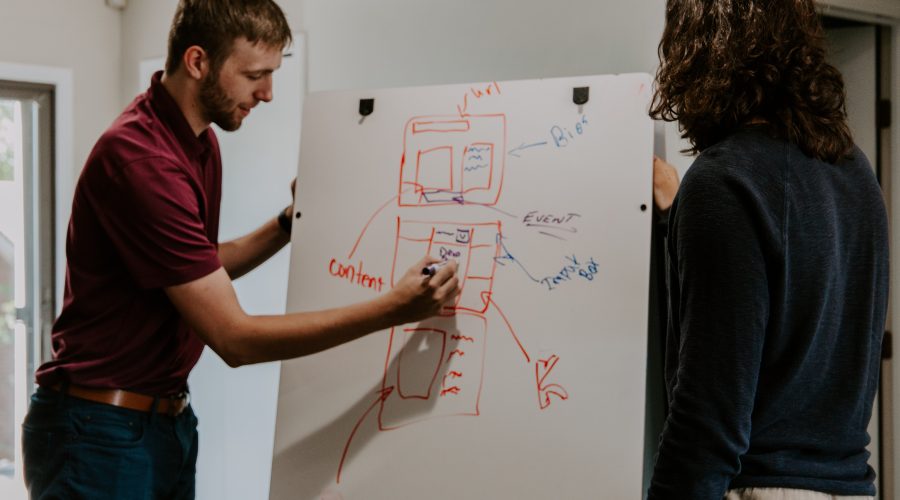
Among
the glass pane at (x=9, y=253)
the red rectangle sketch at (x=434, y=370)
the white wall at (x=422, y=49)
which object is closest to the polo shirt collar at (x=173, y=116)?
the red rectangle sketch at (x=434, y=370)

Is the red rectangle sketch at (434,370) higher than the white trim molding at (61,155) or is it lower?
lower

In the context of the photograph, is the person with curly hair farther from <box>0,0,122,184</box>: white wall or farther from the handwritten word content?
<box>0,0,122,184</box>: white wall

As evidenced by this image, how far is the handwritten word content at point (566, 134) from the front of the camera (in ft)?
4.83

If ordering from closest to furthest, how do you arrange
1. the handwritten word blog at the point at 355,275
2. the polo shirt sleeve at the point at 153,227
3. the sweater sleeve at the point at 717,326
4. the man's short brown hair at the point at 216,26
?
the sweater sleeve at the point at 717,326 < the polo shirt sleeve at the point at 153,227 < the man's short brown hair at the point at 216,26 < the handwritten word blog at the point at 355,275

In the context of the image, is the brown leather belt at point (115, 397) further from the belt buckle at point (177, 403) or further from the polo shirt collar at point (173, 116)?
the polo shirt collar at point (173, 116)

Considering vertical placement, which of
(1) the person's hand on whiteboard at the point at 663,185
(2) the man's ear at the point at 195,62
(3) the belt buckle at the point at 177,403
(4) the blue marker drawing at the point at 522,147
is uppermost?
(2) the man's ear at the point at 195,62

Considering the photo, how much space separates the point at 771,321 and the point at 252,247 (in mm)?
1158

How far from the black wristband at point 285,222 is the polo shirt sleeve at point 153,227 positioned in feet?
1.38

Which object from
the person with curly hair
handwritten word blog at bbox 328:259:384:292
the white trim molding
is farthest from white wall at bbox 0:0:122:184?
the person with curly hair

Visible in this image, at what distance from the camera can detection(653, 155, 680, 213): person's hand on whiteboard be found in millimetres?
1414

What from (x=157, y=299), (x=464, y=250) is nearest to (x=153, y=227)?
(x=157, y=299)

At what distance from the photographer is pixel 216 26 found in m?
1.45

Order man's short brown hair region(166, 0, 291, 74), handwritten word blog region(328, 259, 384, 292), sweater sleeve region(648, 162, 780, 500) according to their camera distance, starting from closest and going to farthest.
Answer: sweater sleeve region(648, 162, 780, 500) → man's short brown hair region(166, 0, 291, 74) → handwritten word blog region(328, 259, 384, 292)

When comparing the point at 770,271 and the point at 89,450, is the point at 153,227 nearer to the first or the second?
the point at 89,450
